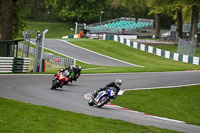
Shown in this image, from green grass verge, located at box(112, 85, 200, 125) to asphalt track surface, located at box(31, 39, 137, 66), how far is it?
17.6 metres

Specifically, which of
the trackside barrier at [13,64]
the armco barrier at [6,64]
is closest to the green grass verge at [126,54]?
the trackside barrier at [13,64]

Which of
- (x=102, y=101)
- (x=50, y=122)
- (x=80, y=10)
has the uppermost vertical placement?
(x=80, y=10)

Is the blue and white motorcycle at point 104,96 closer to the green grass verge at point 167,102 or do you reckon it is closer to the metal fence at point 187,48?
the green grass verge at point 167,102

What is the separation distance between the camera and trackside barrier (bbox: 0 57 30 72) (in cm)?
2460

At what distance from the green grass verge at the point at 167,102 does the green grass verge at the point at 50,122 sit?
583 centimetres

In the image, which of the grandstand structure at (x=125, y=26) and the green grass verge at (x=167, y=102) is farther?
the grandstand structure at (x=125, y=26)

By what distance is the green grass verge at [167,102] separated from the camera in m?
16.9

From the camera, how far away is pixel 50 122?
397 inches

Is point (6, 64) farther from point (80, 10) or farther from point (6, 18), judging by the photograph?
point (80, 10)

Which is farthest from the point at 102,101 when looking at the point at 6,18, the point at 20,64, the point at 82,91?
the point at 6,18

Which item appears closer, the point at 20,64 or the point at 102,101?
the point at 102,101

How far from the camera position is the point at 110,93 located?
1526cm

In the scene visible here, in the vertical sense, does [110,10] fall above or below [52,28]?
above

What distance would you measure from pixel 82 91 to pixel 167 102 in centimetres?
377
